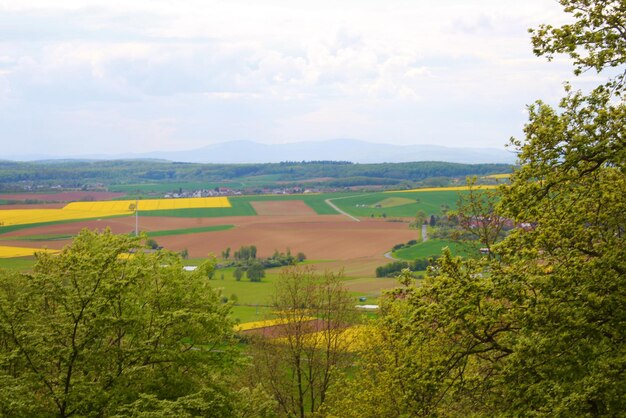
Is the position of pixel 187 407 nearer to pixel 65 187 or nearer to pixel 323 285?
pixel 323 285

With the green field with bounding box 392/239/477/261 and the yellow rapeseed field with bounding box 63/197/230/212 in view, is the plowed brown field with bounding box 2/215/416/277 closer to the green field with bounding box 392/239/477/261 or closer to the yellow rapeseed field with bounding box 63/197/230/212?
the green field with bounding box 392/239/477/261

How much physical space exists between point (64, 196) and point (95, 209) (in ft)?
79.7

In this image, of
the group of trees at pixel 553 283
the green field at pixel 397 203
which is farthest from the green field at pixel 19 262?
the green field at pixel 397 203

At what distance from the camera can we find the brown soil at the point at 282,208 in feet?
434

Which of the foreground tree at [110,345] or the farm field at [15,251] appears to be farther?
the farm field at [15,251]

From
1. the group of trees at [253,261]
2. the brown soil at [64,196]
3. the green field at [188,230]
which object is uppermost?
the brown soil at [64,196]

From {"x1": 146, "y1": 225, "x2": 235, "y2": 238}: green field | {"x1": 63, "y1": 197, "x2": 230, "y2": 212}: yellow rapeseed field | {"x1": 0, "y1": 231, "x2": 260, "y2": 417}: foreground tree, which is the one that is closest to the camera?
{"x1": 0, "y1": 231, "x2": 260, "y2": 417}: foreground tree

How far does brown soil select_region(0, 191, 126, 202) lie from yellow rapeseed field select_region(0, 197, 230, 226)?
296 inches

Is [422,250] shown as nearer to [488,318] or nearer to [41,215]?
[41,215]

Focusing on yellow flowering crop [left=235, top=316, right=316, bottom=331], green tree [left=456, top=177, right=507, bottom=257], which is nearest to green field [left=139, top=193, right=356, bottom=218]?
yellow flowering crop [left=235, top=316, right=316, bottom=331]

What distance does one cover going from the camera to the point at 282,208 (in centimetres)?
13950

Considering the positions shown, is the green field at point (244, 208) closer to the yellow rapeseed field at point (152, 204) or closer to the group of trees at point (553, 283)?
the yellow rapeseed field at point (152, 204)

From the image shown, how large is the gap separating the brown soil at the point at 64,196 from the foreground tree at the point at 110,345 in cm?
12979

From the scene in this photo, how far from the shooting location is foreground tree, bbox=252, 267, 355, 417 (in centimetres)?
3397
